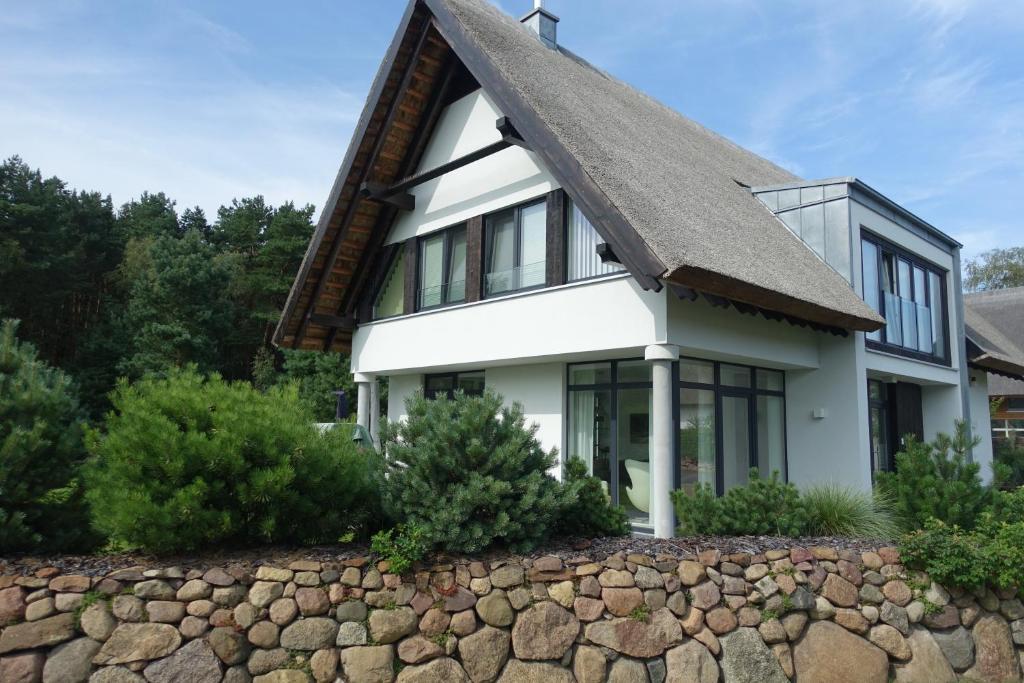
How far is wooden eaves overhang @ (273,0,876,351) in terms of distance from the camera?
8539 mm

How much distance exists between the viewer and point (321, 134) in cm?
1617

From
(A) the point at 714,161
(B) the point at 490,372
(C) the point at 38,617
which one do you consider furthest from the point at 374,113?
(C) the point at 38,617

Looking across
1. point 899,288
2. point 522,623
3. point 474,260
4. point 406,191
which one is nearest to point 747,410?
point 899,288

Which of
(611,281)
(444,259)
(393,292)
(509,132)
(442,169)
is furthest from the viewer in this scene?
(393,292)

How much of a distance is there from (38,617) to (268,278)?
3591 cm

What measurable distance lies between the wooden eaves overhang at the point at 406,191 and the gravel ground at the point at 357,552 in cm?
272

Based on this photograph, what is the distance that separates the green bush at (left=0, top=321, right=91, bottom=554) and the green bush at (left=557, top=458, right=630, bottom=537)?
4.04 metres

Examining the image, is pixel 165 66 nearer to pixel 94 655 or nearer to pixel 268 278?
pixel 94 655

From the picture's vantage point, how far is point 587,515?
6.84m

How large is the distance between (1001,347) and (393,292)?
1381 cm

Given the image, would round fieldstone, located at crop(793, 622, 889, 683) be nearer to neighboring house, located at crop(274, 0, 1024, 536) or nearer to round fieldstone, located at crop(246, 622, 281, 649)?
neighboring house, located at crop(274, 0, 1024, 536)

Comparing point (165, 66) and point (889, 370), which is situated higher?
point (165, 66)

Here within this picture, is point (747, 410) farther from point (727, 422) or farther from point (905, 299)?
point (905, 299)

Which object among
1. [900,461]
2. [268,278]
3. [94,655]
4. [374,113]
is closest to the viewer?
[94,655]
